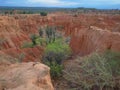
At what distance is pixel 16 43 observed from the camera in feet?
135

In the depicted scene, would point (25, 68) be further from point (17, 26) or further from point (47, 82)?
point (17, 26)

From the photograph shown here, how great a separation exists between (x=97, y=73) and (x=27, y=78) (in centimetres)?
306

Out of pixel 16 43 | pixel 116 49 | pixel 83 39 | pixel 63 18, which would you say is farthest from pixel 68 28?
pixel 116 49

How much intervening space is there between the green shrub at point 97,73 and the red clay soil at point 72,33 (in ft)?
6.85

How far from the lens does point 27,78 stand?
8.00 meters

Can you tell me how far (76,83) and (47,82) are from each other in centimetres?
309

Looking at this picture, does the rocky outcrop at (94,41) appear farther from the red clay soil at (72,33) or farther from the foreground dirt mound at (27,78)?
the foreground dirt mound at (27,78)

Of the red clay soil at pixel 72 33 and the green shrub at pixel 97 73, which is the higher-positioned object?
the green shrub at pixel 97 73

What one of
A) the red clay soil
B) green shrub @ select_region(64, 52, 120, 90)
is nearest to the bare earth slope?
green shrub @ select_region(64, 52, 120, 90)

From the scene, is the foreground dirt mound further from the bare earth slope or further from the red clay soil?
the red clay soil

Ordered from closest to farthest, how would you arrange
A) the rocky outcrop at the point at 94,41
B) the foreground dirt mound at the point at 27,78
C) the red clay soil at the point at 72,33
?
1. the foreground dirt mound at the point at 27,78
2. the rocky outcrop at the point at 94,41
3. the red clay soil at the point at 72,33

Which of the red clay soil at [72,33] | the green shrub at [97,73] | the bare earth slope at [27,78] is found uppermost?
the bare earth slope at [27,78]

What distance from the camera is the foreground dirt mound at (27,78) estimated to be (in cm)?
757

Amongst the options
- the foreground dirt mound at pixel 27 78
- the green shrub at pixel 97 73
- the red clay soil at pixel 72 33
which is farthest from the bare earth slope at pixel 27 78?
the red clay soil at pixel 72 33
